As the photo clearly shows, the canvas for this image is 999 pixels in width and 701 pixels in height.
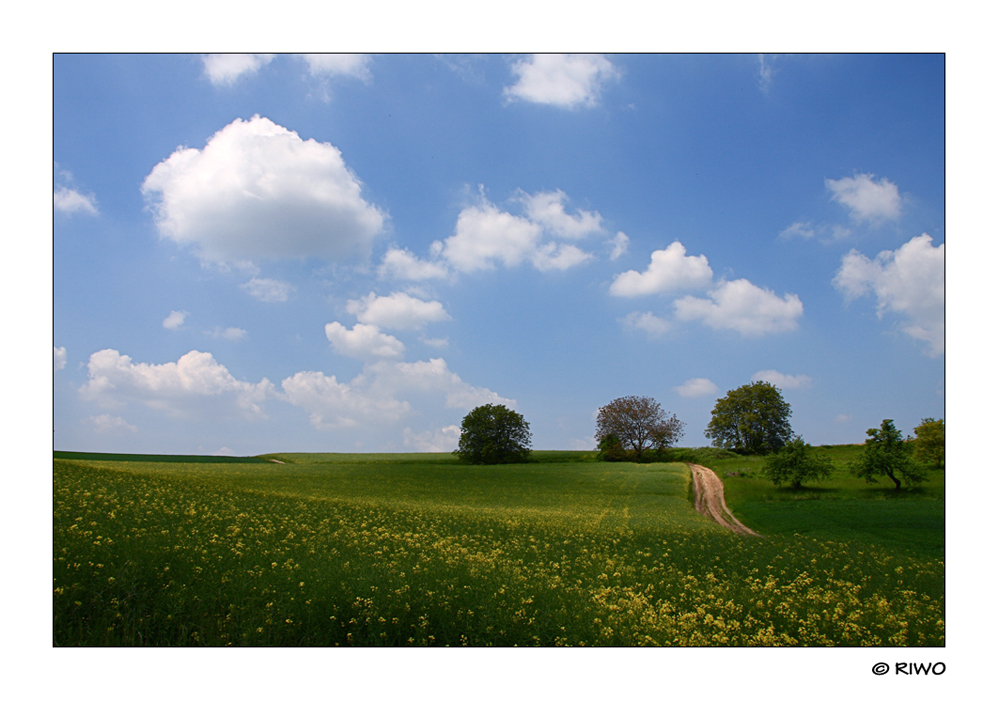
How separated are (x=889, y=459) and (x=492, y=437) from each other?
43.7 m

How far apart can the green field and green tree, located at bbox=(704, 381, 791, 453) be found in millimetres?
51142

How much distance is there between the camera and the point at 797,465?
39000 mm

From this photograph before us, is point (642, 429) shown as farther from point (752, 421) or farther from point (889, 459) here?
point (889, 459)

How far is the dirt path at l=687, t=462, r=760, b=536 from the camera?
94.9 ft

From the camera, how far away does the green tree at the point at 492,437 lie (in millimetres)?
64938

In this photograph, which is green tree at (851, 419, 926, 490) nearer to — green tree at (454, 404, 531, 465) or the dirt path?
the dirt path

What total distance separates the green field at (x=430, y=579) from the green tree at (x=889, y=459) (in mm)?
19153

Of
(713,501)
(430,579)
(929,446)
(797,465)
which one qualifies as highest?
(430,579)

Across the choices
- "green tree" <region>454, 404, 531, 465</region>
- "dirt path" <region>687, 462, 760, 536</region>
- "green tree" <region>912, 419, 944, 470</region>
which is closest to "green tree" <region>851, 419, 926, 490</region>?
"green tree" <region>912, 419, 944, 470</region>

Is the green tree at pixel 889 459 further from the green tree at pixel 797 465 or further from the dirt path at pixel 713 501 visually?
the dirt path at pixel 713 501

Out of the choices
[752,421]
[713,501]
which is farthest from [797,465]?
[752,421]

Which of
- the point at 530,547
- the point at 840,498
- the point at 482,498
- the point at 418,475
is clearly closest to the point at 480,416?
the point at 418,475
